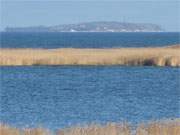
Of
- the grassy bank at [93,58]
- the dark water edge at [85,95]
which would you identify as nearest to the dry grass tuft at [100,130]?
the dark water edge at [85,95]

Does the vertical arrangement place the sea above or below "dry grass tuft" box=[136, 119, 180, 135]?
below

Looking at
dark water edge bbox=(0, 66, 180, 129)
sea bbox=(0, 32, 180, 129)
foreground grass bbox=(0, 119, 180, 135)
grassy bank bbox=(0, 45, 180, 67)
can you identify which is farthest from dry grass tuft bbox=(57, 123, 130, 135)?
grassy bank bbox=(0, 45, 180, 67)

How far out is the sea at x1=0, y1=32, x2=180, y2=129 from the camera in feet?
78.5

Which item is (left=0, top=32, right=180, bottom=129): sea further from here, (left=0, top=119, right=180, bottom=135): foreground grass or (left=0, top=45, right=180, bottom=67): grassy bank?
(left=0, top=119, right=180, bottom=135): foreground grass

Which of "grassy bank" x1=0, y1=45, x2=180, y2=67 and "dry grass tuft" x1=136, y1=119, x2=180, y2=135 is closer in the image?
"dry grass tuft" x1=136, y1=119, x2=180, y2=135

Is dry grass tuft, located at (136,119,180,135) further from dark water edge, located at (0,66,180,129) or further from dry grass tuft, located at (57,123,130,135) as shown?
dark water edge, located at (0,66,180,129)

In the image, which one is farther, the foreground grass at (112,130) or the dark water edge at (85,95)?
the dark water edge at (85,95)

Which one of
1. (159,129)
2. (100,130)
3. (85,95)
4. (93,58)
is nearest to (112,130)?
(100,130)

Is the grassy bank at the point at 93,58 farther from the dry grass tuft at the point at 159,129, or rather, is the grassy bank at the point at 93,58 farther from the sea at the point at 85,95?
the dry grass tuft at the point at 159,129

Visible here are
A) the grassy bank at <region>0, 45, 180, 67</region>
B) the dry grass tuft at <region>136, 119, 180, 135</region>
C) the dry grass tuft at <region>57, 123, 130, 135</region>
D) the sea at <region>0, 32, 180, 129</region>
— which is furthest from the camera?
the grassy bank at <region>0, 45, 180, 67</region>

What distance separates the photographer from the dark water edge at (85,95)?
24.0 meters

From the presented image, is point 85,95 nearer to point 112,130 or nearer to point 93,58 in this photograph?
point 112,130

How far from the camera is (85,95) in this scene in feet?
103

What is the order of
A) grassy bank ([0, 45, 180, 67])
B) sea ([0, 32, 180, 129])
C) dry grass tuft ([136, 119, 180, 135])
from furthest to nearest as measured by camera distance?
grassy bank ([0, 45, 180, 67])
sea ([0, 32, 180, 129])
dry grass tuft ([136, 119, 180, 135])
